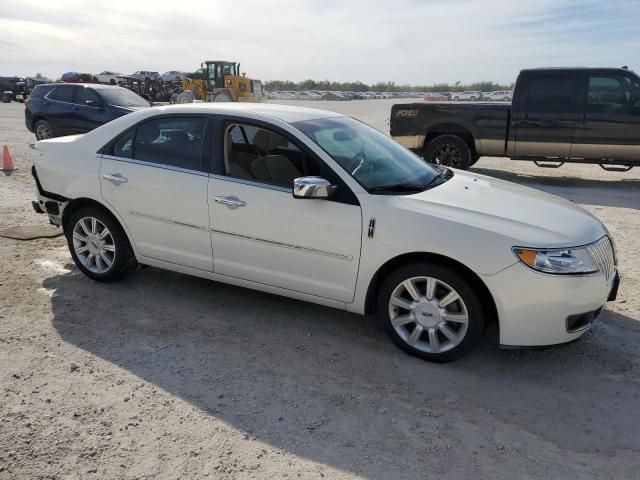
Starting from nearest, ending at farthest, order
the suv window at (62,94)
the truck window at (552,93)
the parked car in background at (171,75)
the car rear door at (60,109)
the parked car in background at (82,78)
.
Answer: the truck window at (552,93) < the car rear door at (60,109) < the suv window at (62,94) < the parked car in background at (82,78) < the parked car in background at (171,75)

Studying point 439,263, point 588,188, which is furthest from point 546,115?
point 439,263

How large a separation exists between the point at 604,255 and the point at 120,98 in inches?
482

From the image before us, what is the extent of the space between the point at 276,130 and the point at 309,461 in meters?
2.43

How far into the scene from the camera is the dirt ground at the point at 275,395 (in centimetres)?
274

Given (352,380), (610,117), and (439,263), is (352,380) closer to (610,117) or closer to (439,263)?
(439,263)

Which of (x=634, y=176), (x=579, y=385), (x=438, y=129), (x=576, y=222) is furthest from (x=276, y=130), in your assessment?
(x=634, y=176)

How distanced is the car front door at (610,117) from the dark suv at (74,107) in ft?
32.4

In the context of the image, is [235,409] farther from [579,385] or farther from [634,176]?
[634,176]

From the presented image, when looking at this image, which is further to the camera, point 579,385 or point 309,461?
point 579,385

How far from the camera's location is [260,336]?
4.05 m

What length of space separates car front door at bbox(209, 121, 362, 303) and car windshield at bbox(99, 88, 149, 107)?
9.87m

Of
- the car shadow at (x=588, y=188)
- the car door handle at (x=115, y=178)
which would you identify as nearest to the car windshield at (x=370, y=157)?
the car door handle at (x=115, y=178)

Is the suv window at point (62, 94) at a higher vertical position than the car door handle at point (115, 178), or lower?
higher

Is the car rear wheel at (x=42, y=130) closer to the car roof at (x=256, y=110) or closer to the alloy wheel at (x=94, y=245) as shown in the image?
the alloy wheel at (x=94, y=245)
